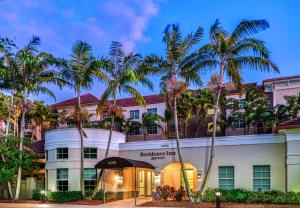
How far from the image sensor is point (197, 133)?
132ft

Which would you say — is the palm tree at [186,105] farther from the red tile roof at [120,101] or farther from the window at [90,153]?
the window at [90,153]

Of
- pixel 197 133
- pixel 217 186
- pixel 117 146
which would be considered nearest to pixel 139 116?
pixel 197 133

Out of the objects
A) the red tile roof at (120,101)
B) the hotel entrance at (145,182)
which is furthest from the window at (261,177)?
the red tile roof at (120,101)

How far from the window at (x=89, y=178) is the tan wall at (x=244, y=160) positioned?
6.67 m

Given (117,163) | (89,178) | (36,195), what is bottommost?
(36,195)

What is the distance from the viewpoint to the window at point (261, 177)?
2614cm

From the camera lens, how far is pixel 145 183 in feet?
109

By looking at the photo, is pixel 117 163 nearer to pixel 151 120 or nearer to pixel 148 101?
pixel 151 120

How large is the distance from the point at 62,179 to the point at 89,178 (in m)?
1.98

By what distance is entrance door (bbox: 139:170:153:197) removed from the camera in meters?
32.6

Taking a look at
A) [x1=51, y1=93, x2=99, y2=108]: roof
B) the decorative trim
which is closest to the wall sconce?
the decorative trim

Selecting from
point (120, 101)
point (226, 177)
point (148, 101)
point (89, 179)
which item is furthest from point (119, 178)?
point (120, 101)

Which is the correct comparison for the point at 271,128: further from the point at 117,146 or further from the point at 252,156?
the point at 117,146

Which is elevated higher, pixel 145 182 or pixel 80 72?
pixel 80 72
